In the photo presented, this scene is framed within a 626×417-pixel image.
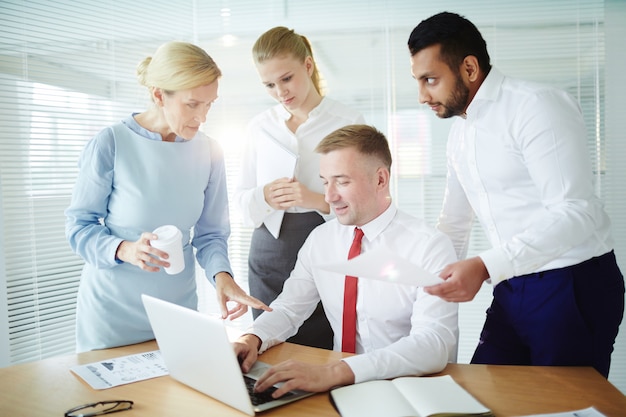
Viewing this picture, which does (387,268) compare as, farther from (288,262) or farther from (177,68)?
(288,262)

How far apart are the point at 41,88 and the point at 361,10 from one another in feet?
7.15

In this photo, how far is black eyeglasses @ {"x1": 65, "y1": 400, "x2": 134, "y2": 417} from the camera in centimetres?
131

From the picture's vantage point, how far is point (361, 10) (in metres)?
3.89

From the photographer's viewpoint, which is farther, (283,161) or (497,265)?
(283,161)

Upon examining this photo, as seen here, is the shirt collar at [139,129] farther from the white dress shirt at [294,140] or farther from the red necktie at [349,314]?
the red necktie at [349,314]

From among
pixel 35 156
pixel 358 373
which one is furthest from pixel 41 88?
pixel 358 373

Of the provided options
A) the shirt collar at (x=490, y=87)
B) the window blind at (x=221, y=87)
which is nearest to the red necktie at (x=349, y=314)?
the shirt collar at (x=490, y=87)

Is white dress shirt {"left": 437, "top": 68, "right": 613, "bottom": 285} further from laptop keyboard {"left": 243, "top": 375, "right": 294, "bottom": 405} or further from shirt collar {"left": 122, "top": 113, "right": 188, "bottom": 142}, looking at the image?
shirt collar {"left": 122, "top": 113, "right": 188, "bottom": 142}

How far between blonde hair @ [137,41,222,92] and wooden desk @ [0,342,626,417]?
0.98 m

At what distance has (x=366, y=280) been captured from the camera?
6.37 feet

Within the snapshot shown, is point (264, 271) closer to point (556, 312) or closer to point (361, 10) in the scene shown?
point (556, 312)

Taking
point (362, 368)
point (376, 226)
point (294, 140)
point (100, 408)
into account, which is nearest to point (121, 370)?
point (100, 408)

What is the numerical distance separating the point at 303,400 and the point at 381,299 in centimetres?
64

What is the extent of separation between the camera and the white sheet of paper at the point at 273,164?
2.47m
